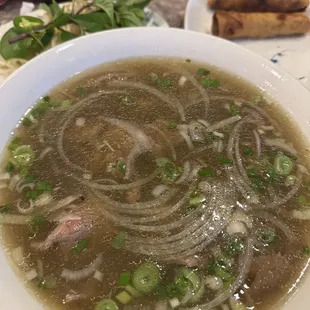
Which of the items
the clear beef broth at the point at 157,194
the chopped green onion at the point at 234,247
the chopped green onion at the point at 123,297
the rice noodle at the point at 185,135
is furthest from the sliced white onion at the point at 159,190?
the chopped green onion at the point at 123,297

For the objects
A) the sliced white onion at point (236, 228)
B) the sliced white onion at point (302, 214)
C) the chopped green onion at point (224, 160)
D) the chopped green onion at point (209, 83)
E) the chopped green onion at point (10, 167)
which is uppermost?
the chopped green onion at point (10, 167)

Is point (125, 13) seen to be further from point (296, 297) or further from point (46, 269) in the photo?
point (296, 297)

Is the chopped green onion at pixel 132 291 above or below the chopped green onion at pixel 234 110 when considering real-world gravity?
below

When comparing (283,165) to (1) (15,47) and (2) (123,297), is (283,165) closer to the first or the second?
(2) (123,297)

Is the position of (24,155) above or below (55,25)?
below

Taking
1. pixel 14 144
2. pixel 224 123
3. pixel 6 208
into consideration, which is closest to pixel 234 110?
pixel 224 123

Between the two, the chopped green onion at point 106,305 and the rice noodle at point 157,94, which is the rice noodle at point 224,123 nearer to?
the rice noodle at point 157,94
